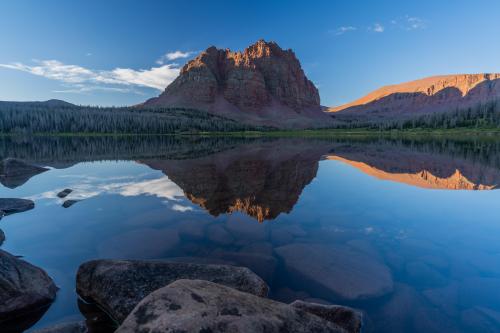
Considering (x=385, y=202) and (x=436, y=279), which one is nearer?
(x=436, y=279)

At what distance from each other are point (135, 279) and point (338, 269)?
5.12 m

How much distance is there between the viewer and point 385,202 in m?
14.2

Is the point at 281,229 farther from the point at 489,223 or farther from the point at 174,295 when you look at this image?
the point at 489,223

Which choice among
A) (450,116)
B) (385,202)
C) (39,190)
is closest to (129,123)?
(39,190)

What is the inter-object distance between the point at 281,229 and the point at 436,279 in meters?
4.92

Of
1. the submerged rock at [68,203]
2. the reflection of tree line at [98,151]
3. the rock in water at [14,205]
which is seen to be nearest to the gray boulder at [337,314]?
the submerged rock at [68,203]

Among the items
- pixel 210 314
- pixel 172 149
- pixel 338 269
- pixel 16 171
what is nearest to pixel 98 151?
pixel 172 149

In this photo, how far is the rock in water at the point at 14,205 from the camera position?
12.3 m

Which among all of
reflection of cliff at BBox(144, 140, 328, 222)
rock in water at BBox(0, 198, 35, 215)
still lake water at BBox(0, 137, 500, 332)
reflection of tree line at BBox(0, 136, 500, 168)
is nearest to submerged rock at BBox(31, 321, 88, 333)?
still lake water at BBox(0, 137, 500, 332)

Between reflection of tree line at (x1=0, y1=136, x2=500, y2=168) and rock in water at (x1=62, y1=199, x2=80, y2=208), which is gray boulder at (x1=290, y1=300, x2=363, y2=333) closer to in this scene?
rock in water at (x1=62, y1=199, x2=80, y2=208)

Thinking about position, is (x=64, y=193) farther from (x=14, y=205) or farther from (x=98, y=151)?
(x=98, y=151)

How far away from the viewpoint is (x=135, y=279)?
5891 millimetres

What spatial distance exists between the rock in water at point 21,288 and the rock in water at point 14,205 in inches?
311

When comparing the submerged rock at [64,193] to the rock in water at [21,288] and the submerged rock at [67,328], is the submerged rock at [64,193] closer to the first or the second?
the rock in water at [21,288]
